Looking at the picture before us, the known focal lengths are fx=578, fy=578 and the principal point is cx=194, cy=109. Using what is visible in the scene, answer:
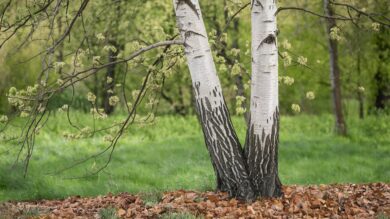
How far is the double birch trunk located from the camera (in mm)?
6473

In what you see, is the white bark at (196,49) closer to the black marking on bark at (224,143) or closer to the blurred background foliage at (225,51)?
the black marking on bark at (224,143)

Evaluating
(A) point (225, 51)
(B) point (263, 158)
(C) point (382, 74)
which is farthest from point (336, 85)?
(B) point (263, 158)

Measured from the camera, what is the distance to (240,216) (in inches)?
239

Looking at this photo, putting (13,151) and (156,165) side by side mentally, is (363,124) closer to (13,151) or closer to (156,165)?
(156,165)

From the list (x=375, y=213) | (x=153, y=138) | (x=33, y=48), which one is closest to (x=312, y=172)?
(x=375, y=213)

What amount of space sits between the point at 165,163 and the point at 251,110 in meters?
6.09

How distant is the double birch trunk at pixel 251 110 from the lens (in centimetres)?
647

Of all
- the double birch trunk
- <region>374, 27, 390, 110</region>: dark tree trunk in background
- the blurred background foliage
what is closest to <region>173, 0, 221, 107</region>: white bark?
the double birch trunk

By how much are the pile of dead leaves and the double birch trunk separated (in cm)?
27

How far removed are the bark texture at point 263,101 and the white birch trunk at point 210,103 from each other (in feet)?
0.52

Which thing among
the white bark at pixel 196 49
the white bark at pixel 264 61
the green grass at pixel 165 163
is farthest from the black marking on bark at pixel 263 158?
the green grass at pixel 165 163

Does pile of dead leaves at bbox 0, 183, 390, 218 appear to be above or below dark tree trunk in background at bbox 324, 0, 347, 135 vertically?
below

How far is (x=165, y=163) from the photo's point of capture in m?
12.5

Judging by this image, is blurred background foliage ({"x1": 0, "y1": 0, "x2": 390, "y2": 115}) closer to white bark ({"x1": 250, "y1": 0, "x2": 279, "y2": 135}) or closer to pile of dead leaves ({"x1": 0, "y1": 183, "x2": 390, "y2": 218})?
pile of dead leaves ({"x1": 0, "y1": 183, "x2": 390, "y2": 218})
